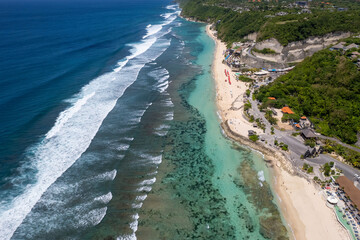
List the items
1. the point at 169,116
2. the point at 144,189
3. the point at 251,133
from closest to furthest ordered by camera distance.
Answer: the point at 144,189 → the point at 251,133 → the point at 169,116

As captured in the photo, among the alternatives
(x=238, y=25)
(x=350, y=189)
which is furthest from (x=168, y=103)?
(x=238, y=25)

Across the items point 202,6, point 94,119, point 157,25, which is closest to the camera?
point 94,119

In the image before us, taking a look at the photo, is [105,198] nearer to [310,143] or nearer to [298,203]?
[298,203]

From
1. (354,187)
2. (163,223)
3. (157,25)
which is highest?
(157,25)

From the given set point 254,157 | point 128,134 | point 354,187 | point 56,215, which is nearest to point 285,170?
point 254,157

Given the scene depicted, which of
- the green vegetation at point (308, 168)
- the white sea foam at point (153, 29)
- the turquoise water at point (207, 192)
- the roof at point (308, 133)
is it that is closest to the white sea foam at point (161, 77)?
the turquoise water at point (207, 192)

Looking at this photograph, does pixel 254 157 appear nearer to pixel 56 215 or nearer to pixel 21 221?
pixel 56 215

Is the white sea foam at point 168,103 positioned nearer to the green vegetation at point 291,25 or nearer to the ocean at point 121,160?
the ocean at point 121,160
